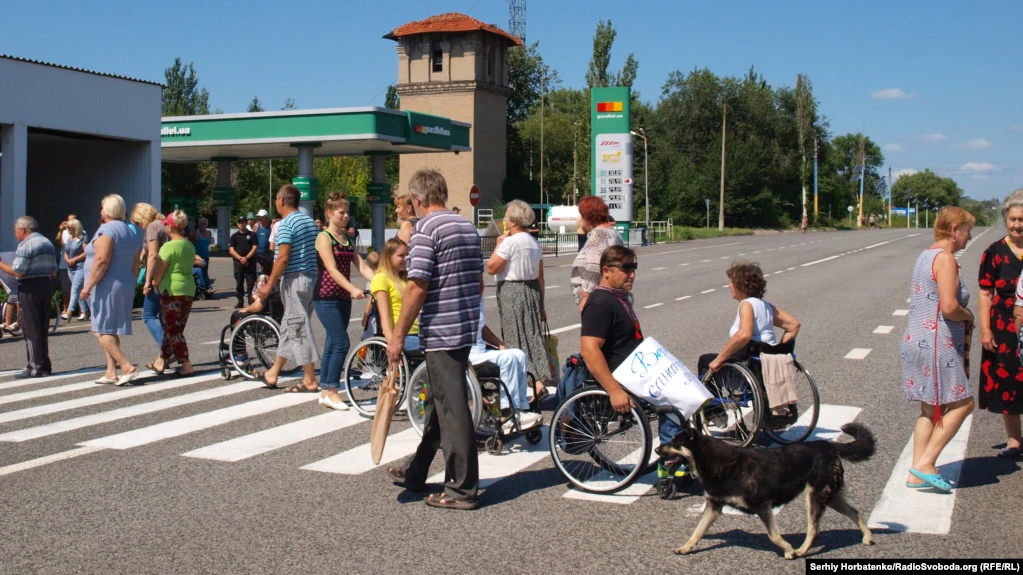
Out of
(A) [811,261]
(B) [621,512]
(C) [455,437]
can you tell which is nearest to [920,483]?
(B) [621,512]

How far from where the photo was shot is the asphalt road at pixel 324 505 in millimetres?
4727

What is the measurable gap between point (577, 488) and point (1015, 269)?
2982mm

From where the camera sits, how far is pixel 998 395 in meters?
6.13

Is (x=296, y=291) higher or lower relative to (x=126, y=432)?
higher

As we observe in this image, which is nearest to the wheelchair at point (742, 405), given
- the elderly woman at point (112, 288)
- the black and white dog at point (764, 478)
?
the black and white dog at point (764, 478)

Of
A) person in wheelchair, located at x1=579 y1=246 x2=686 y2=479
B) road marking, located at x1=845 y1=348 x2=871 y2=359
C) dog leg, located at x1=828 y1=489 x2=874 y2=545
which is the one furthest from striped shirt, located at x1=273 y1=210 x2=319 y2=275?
road marking, located at x1=845 y1=348 x2=871 y2=359

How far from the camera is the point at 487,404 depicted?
6.87 metres

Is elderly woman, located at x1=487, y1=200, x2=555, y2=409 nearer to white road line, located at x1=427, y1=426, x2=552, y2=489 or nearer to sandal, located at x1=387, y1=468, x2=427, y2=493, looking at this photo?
white road line, located at x1=427, y1=426, x2=552, y2=489

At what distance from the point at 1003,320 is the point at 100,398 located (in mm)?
7508

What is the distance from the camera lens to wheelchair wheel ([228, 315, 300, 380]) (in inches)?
392

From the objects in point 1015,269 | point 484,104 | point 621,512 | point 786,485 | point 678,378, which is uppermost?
point 484,104

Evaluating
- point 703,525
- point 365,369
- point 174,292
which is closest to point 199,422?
point 365,369

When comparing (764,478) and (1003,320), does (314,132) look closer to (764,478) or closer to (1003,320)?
(1003,320)

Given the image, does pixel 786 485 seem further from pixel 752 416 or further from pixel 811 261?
pixel 811 261
